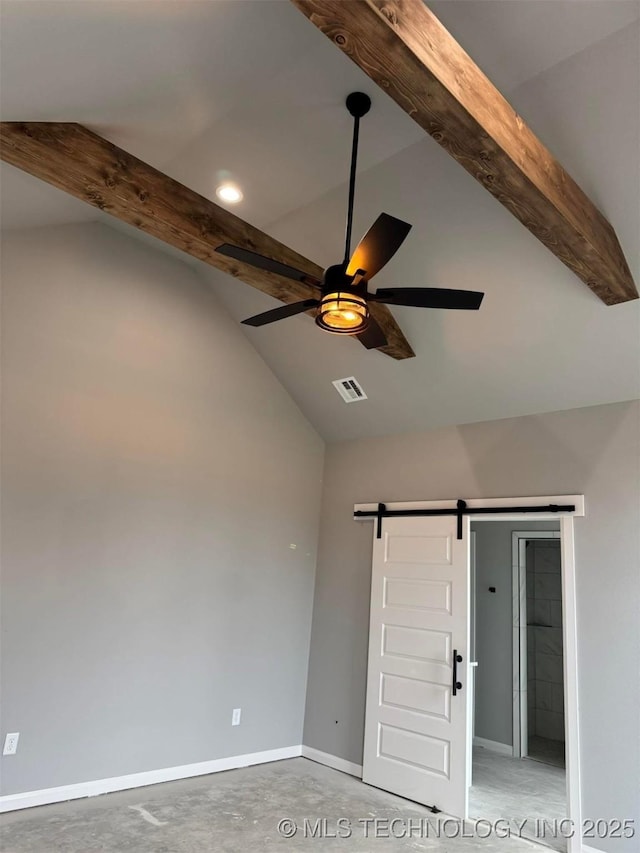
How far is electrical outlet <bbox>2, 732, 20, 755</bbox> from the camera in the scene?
11.3 ft

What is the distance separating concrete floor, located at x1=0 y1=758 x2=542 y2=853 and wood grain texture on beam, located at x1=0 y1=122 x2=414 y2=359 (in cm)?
336

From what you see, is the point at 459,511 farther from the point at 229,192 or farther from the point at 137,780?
the point at 137,780

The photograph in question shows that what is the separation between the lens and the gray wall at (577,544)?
3.40 metres

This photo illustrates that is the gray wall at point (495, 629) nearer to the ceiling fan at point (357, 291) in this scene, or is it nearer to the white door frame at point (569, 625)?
the white door frame at point (569, 625)

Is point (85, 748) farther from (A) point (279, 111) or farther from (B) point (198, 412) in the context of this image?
(A) point (279, 111)

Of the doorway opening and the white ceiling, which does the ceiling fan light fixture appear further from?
the doorway opening

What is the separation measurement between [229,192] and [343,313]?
5.69 ft

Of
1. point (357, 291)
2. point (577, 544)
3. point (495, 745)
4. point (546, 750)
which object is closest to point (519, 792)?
point (495, 745)

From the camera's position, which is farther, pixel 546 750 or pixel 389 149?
pixel 546 750

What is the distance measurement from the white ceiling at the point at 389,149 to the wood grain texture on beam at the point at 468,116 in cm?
35

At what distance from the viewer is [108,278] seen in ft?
14.1

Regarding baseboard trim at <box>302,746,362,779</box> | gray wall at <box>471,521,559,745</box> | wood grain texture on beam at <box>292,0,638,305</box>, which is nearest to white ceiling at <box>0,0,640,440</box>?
wood grain texture on beam at <box>292,0,638,305</box>

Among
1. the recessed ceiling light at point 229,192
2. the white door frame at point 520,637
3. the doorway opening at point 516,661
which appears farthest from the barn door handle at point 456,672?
the recessed ceiling light at point 229,192

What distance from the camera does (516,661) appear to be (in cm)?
580
